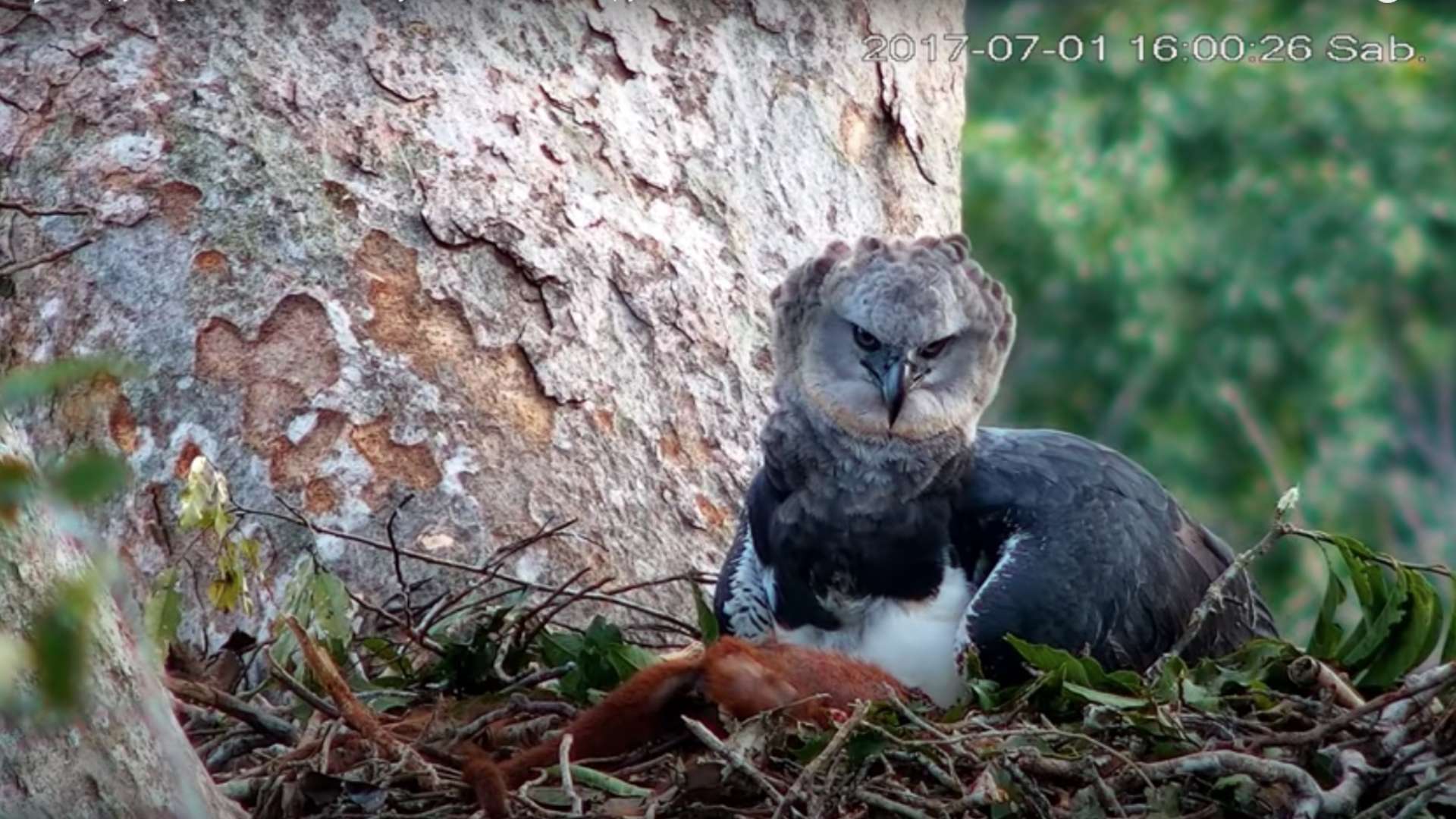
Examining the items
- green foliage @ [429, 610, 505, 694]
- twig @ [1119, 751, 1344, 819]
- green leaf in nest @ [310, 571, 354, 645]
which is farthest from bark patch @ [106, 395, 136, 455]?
twig @ [1119, 751, 1344, 819]

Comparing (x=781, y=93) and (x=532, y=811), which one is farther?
(x=781, y=93)

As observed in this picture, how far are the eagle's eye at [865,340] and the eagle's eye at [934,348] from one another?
0.09 metres

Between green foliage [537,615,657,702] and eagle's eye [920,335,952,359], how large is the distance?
908 millimetres

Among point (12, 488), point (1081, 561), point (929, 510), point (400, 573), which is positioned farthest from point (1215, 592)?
point (12, 488)

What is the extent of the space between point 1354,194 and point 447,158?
21.5 feet

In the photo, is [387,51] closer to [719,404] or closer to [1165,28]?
[719,404]

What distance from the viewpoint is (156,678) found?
2.73 meters

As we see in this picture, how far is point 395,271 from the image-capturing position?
194 inches

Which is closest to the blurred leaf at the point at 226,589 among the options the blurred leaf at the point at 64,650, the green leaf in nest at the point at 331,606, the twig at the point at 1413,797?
the green leaf in nest at the point at 331,606

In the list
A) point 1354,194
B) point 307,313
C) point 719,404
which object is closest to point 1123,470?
point 719,404

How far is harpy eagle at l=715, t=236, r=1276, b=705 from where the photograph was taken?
14.4ft

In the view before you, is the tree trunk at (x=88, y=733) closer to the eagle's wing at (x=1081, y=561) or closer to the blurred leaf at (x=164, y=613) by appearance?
the blurred leaf at (x=164, y=613)

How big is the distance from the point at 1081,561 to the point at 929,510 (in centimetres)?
35

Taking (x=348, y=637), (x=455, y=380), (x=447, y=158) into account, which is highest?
(x=447, y=158)
